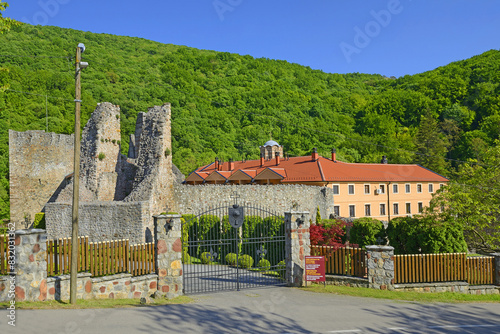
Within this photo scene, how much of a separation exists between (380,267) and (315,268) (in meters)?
2.49

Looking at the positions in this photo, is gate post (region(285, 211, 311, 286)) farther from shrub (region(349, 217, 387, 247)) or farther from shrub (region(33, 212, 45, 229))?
shrub (region(33, 212, 45, 229))

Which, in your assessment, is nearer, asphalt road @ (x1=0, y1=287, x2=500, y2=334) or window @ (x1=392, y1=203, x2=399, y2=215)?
asphalt road @ (x1=0, y1=287, x2=500, y2=334)

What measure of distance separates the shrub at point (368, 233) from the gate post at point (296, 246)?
8.56 metres

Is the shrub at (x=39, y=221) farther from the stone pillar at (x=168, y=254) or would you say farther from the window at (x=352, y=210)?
the window at (x=352, y=210)

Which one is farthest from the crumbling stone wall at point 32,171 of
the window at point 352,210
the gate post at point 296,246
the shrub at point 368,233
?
the window at point 352,210

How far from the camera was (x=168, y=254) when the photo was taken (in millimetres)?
12531

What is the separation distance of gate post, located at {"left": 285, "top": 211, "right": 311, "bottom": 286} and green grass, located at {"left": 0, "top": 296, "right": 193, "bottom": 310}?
3.84 metres

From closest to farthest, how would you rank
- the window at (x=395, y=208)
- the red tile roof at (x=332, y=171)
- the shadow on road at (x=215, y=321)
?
the shadow on road at (x=215, y=321) → the red tile roof at (x=332, y=171) → the window at (x=395, y=208)

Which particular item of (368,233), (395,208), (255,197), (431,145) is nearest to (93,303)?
(368,233)

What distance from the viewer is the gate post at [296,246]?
14.1 meters

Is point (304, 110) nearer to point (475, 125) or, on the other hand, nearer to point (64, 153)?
point (475, 125)

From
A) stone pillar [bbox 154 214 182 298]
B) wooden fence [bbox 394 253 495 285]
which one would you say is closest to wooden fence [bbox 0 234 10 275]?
stone pillar [bbox 154 214 182 298]

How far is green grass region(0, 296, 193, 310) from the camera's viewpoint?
980 centimetres

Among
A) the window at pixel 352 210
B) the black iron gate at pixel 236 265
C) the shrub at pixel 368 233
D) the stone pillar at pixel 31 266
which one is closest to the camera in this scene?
the stone pillar at pixel 31 266
